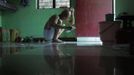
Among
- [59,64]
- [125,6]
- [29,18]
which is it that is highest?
[125,6]

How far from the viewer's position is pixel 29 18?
8719 mm

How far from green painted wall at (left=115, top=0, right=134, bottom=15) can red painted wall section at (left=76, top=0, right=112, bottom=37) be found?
442 mm

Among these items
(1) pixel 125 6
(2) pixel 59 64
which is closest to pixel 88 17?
(1) pixel 125 6

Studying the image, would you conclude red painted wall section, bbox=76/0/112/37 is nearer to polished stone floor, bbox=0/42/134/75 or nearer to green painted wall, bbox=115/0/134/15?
green painted wall, bbox=115/0/134/15

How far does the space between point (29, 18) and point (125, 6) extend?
8.55 feet

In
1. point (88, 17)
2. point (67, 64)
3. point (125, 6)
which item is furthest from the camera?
point (88, 17)

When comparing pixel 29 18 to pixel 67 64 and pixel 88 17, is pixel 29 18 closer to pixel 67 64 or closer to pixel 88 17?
pixel 88 17

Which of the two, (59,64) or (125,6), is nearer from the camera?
(59,64)

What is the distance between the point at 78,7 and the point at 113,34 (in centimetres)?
290

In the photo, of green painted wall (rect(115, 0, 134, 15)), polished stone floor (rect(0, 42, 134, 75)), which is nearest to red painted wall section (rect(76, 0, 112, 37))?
green painted wall (rect(115, 0, 134, 15))

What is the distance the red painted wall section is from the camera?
26.8 feet

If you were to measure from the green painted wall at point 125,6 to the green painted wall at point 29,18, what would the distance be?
1.76 meters

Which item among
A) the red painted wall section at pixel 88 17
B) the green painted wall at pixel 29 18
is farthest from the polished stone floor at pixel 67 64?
the green painted wall at pixel 29 18

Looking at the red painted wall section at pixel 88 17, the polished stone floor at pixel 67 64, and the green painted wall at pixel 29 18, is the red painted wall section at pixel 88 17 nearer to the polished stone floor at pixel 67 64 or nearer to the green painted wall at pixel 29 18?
the green painted wall at pixel 29 18
